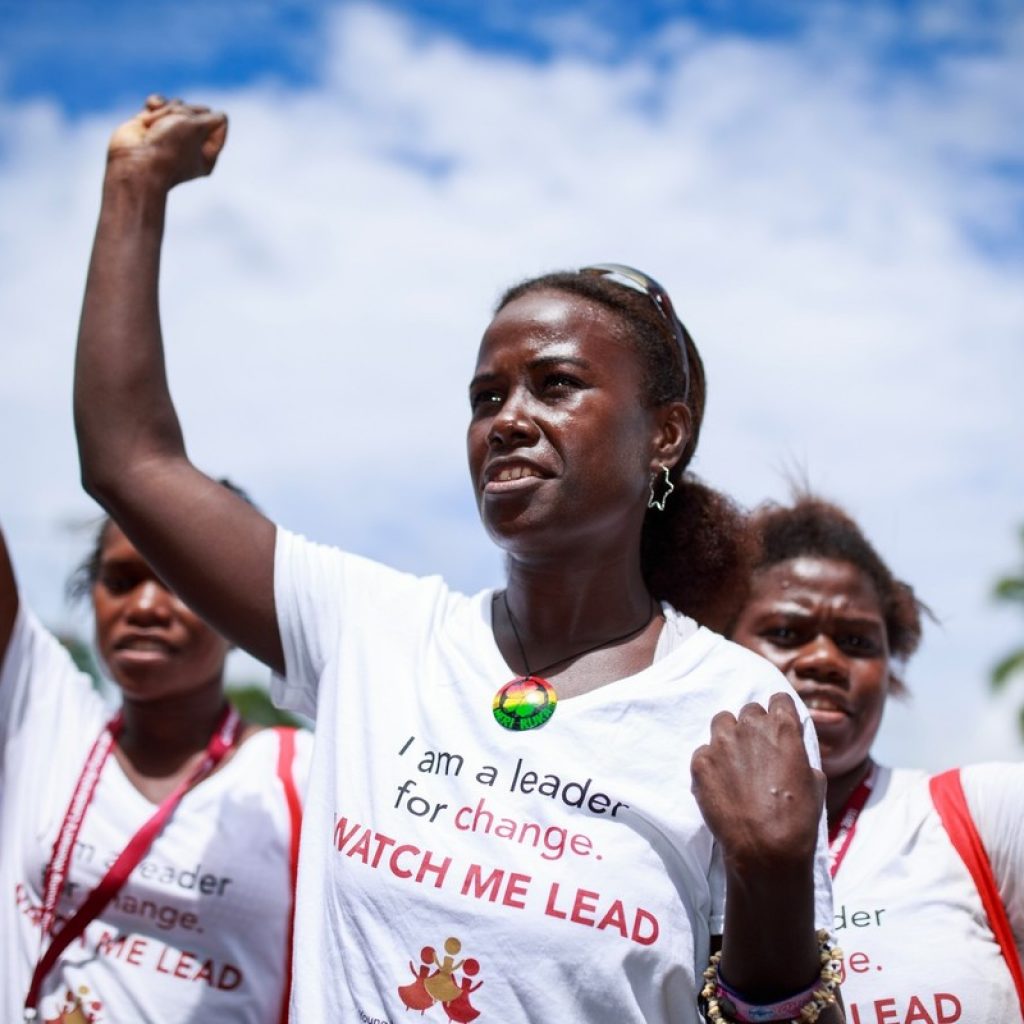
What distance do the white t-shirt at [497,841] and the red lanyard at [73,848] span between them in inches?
46.2

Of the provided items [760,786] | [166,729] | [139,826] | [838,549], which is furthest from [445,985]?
[838,549]

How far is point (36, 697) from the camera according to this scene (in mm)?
3637

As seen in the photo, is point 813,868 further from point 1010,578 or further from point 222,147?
point 1010,578

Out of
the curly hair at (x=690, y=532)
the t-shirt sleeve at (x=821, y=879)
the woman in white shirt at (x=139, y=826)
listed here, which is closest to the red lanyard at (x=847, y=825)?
the curly hair at (x=690, y=532)

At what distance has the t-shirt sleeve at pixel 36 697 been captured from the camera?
11.7 feet

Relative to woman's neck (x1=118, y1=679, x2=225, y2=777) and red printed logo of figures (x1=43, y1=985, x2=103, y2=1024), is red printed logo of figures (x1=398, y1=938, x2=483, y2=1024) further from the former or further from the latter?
woman's neck (x1=118, y1=679, x2=225, y2=777)

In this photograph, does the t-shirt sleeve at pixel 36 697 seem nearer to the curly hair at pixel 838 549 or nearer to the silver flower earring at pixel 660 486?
the silver flower earring at pixel 660 486

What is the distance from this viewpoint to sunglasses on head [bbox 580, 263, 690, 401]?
2855 millimetres

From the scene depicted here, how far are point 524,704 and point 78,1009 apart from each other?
1.69m

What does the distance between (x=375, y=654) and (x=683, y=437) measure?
0.89 metres

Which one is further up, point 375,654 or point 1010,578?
point 1010,578

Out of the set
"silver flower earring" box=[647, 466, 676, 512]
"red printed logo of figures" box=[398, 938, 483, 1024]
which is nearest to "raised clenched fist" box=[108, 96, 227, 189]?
"silver flower earring" box=[647, 466, 676, 512]

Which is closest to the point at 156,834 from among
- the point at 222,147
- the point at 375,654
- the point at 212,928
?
the point at 212,928

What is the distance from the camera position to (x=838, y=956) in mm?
2059
